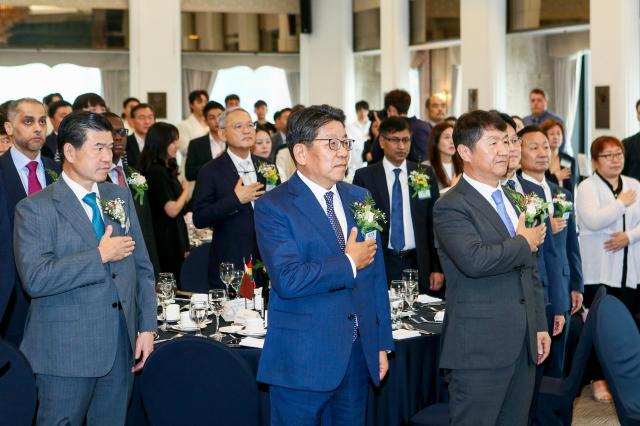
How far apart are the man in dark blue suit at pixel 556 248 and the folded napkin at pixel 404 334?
82 centimetres

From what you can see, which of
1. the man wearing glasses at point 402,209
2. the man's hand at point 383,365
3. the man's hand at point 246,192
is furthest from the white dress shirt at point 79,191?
the man wearing glasses at point 402,209

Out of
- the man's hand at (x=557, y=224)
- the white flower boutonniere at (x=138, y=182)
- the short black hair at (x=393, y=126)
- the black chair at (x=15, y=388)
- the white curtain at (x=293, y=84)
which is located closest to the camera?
the black chair at (x=15, y=388)

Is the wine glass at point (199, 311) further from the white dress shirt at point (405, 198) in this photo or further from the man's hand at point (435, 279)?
the man's hand at point (435, 279)

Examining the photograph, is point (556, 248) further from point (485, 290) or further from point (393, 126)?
point (485, 290)

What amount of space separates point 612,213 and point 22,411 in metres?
4.45

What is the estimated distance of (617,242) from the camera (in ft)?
21.7

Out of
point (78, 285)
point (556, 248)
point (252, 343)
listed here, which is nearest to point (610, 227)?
point (556, 248)

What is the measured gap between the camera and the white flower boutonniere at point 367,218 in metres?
3.50

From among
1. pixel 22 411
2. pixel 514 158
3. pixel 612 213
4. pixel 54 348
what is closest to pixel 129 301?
pixel 54 348

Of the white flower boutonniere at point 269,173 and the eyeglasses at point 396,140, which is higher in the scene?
the eyeglasses at point 396,140

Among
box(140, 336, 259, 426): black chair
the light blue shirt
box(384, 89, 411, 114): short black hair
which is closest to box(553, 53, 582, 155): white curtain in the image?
box(384, 89, 411, 114): short black hair

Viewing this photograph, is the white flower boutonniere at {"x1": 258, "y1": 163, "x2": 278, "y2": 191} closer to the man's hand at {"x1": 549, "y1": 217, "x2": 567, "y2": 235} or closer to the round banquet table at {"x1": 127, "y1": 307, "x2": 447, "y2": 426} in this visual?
the round banquet table at {"x1": 127, "y1": 307, "x2": 447, "y2": 426}

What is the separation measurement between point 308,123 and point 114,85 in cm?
1401

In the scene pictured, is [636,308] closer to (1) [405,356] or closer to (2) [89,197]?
(1) [405,356]
